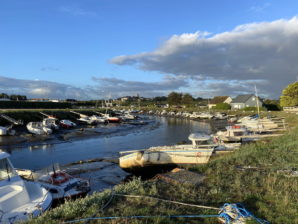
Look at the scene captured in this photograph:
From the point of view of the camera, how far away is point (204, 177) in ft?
32.5

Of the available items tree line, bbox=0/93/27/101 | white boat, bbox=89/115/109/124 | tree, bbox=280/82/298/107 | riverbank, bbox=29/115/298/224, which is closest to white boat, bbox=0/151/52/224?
riverbank, bbox=29/115/298/224

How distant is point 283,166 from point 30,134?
3761cm

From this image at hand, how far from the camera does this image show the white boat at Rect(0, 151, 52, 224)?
8.62 m

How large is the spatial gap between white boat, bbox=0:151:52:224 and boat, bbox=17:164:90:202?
1.37 metres

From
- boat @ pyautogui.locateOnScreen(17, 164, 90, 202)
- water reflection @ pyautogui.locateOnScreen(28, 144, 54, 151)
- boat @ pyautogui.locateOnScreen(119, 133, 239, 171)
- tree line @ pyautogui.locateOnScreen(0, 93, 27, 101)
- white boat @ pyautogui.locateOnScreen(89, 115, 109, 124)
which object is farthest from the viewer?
tree line @ pyautogui.locateOnScreen(0, 93, 27, 101)

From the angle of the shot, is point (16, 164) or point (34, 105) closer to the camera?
point (16, 164)

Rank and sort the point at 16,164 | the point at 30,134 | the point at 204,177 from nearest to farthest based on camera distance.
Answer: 1. the point at 204,177
2. the point at 16,164
3. the point at 30,134

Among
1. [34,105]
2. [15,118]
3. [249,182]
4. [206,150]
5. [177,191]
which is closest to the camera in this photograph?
[177,191]

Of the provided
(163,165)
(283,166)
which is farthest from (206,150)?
(283,166)

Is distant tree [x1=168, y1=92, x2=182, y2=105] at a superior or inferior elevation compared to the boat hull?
superior

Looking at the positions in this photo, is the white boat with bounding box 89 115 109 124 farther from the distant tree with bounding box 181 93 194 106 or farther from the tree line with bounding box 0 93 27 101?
the tree line with bounding box 0 93 27 101

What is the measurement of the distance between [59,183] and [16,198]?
328 cm

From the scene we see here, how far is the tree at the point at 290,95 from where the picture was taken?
65.4 metres

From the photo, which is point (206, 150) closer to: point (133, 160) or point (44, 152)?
point (133, 160)
